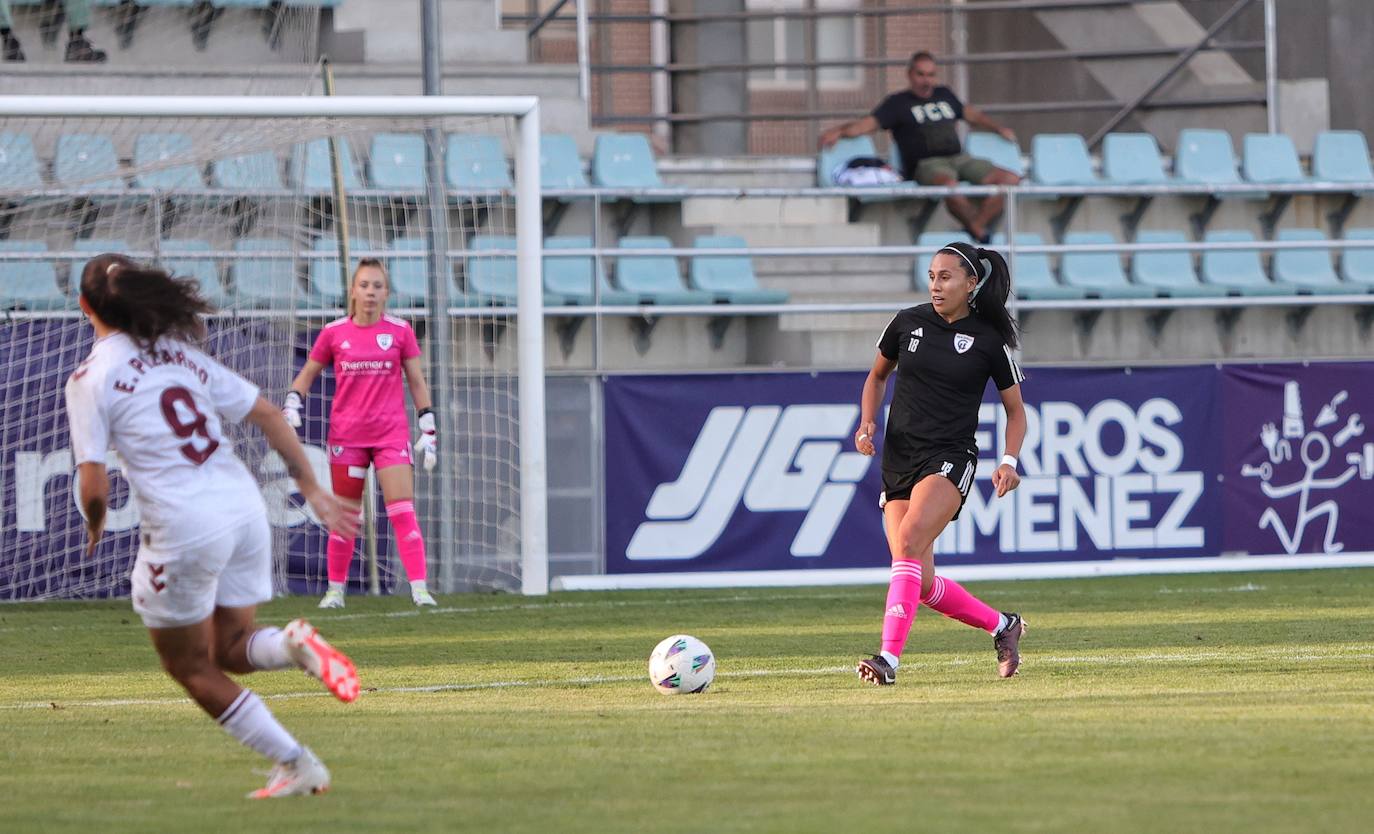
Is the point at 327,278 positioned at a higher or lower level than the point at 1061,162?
lower

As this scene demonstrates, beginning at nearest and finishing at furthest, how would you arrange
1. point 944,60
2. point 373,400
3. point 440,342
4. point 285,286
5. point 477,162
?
1. point 373,400
2. point 285,286
3. point 440,342
4. point 477,162
5. point 944,60

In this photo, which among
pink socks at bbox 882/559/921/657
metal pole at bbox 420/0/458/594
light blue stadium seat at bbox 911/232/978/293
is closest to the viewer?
pink socks at bbox 882/559/921/657

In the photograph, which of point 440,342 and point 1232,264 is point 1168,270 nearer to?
point 1232,264

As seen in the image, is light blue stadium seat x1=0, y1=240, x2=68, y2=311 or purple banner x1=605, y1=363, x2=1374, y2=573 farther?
purple banner x1=605, y1=363, x2=1374, y2=573

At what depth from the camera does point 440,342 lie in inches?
551

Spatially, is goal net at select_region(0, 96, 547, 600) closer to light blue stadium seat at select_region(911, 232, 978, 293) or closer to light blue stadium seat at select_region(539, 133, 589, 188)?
light blue stadium seat at select_region(539, 133, 589, 188)

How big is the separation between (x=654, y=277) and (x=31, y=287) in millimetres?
5254

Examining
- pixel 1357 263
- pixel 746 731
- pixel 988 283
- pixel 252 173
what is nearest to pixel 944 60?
→ pixel 1357 263

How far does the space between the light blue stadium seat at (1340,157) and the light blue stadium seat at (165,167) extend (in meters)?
10.7

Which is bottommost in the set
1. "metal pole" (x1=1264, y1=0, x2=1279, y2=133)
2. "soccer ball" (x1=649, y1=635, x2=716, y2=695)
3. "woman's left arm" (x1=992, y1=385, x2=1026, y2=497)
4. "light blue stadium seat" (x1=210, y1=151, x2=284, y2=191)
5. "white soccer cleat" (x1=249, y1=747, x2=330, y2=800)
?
"soccer ball" (x1=649, y1=635, x2=716, y2=695)

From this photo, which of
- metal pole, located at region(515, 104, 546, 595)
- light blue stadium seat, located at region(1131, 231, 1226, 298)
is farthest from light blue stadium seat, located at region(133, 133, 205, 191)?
light blue stadium seat, located at region(1131, 231, 1226, 298)

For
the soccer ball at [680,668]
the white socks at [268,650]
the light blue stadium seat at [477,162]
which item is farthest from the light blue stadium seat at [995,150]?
the white socks at [268,650]

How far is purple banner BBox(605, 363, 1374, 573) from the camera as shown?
563 inches

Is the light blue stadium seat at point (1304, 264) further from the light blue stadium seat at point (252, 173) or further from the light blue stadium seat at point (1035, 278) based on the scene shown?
the light blue stadium seat at point (252, 173)
